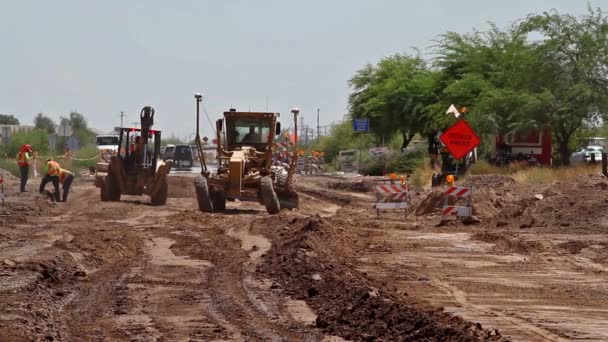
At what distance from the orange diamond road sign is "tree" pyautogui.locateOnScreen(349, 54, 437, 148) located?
31.7 m

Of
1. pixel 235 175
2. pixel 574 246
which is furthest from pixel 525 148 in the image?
pixel 574 246

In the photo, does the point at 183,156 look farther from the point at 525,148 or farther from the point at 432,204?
the point at 432,204

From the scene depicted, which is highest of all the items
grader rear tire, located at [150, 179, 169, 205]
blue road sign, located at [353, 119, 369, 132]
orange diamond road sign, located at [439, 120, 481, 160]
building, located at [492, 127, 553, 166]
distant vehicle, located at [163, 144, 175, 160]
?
blue road sign, located at [353, 119, 369, 132]

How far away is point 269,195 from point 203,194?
6.89 feet

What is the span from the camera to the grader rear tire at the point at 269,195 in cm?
2975

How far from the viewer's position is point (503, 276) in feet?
55.4

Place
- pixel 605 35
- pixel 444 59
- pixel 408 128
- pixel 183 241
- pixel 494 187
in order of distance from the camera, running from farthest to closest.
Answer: pixel 408 128 < pixel 444 59 < pixel 605 35 < pixel 494 187 < pixel 183 241

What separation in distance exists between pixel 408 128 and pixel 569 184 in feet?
120

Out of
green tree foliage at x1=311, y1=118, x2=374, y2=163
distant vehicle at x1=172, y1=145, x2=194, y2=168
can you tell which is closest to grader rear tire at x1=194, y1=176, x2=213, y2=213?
distant vehicle at x1=172, y1=145, x2=194, y2=168

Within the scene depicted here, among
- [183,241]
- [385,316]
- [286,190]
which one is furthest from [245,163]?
[385,316]

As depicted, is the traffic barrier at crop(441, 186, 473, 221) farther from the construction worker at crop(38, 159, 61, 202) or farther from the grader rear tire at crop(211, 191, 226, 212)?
the construction worker at crop(38, 159, 61, 202)

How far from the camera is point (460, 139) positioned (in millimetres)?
30328

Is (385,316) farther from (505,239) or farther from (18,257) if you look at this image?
(505,239)

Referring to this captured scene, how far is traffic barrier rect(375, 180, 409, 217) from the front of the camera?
30016 millimetres
